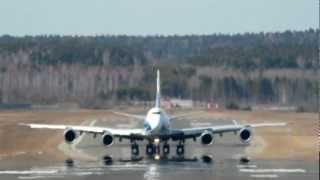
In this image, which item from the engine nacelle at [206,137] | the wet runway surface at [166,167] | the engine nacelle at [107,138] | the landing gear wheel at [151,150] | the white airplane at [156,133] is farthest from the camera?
the engine nacelle at [206,137]

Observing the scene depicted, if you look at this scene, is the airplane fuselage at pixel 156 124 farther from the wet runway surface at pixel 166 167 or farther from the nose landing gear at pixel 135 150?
the wet runway surface at pixel 166 167

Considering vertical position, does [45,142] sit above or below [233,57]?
below

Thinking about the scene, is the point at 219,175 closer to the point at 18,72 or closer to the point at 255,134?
the point at 255,134

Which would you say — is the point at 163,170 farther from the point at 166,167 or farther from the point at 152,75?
the point at 152,75

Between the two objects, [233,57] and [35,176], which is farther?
[233,57]

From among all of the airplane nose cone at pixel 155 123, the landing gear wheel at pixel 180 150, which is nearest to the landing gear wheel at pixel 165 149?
the landing gear wheel at pixel 180 150

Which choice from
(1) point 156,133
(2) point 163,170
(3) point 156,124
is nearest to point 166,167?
(2) point 163,170

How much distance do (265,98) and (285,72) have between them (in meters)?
4.86

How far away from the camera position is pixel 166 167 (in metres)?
35.7

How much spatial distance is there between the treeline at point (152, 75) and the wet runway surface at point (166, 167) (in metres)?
56.0

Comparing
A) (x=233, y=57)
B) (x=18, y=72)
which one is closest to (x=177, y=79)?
(x=233, y=57)

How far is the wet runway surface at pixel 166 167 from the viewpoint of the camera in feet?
104

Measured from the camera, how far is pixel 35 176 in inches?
1284

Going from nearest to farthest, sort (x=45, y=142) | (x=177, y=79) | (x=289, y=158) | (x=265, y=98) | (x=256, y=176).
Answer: (x=256, y=176)
(x=289, y=158)
(x=45, y=142)
(x=265, y=98)
(x=177, y=79)
